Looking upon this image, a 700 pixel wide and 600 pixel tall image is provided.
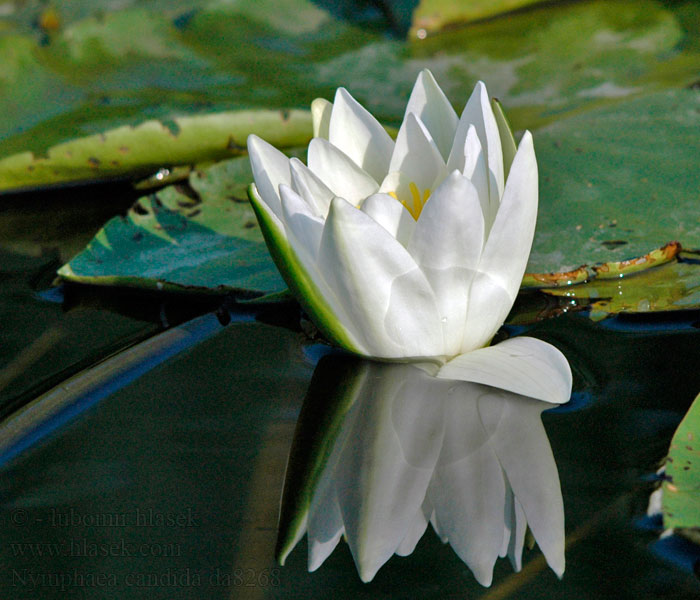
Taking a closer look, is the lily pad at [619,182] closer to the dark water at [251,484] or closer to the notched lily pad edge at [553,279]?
the notched lily pad edge at [553,279]

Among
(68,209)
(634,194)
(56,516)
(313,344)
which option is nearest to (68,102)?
(68,209)

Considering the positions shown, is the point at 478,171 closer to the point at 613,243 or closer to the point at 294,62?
the point at 613,243

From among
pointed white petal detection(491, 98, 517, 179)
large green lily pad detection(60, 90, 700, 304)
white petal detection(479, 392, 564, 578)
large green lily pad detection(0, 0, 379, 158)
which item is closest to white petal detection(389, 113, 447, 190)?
pointed white petal detection(491, 98, 517, 179)

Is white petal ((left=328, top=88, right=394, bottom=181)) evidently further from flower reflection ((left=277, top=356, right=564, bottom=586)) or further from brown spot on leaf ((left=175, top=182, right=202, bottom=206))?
brown spot on leaf ((left=175, top=182, right=202, bottom=206))

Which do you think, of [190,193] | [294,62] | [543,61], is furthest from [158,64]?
[543,61]

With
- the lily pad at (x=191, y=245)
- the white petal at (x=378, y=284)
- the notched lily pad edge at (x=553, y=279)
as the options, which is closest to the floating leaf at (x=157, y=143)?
the lily pad at (x=191, y=245)

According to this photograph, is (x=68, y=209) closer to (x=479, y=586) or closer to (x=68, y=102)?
(x=68, y=102)
